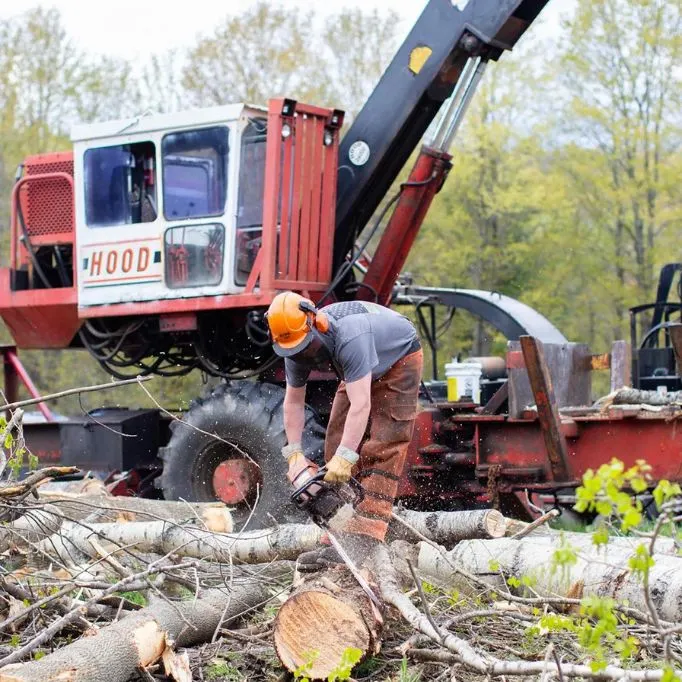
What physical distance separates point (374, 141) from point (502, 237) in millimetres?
16380

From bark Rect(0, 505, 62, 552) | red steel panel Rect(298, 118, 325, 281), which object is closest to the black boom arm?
red steel panel Rect(298, 118, 325, 281)

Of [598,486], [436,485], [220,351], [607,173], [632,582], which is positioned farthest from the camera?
[607,173]

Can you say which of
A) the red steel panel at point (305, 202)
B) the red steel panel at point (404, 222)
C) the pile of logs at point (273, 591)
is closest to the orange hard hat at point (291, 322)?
the pile of logs at point (273, 591)

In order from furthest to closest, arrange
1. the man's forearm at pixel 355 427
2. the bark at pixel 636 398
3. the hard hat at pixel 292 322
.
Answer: the bark at pixel 636 398 → the hard hat at pixel 292 322 → the man's forearm at pixel 355 427

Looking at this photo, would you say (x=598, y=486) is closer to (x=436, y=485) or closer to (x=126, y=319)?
(x=436, y=485)

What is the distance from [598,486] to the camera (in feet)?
9.05

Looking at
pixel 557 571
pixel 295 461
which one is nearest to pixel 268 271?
pixel 295 461

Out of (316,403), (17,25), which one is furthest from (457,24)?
(17,25)

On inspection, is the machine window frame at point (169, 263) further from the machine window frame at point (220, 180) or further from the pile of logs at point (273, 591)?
the pile of logs at point (273, 591)

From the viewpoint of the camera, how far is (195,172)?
8820 millimetres

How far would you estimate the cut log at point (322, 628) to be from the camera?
4609 mm

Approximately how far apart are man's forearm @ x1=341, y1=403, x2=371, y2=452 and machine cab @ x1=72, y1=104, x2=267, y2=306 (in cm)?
328

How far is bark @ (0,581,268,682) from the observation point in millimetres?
4098

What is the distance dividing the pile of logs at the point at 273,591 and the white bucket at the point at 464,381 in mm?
2652
